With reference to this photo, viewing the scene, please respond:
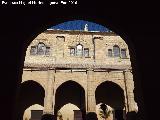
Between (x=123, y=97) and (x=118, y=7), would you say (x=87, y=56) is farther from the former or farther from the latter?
(x=118, y=7)

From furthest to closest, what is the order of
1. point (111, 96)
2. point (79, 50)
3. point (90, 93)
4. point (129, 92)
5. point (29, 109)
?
point (79, 50), point (111, 96), point (29, 109), point (129, 92), point (90, 93)

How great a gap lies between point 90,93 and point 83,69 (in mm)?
2484

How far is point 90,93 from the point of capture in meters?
20.5

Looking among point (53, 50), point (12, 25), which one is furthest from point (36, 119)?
point (12, 25)

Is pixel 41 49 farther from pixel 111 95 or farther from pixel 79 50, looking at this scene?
pixel 111 95

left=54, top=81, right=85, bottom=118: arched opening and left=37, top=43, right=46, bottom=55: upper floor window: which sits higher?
left=37, top=43, right=46, bottom=55: upper floor window

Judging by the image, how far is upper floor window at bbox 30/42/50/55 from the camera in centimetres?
2391

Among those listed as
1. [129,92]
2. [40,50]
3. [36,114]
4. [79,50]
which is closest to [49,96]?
[36,114]

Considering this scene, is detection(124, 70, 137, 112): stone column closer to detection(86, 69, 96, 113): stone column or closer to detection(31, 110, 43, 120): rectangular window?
detection(86, 69, 96, 113): stone column

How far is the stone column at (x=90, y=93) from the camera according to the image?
64.6 feet

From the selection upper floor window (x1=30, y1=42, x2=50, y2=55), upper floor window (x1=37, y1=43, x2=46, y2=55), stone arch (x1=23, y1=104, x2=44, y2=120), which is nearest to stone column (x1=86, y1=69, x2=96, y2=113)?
stone arch (x1=23, y1=104, x2=44, y2=120)

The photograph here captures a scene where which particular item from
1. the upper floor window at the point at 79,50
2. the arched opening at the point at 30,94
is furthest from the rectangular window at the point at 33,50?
the upper floor window at the point at 79,50

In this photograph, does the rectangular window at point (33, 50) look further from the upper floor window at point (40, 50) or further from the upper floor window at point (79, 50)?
the upper floor window at point (79, 50)

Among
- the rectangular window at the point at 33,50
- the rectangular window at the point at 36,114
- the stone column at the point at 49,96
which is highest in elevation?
the rectangular window at the point at 33,50
